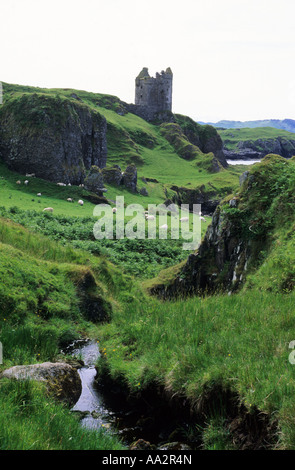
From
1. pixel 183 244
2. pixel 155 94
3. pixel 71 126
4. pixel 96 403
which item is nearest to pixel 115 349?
pixel 96 403

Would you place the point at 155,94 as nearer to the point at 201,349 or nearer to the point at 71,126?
the point at 71,126

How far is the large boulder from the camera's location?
8453mm

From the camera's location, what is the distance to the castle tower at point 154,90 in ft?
536

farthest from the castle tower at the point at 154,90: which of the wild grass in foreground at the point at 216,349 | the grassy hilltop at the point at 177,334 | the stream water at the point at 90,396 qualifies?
the wild grass in foreground at the point at 216,349

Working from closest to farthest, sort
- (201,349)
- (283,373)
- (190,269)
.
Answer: (283,373), (201,349), (190,269)

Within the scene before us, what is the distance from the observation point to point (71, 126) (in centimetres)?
6284

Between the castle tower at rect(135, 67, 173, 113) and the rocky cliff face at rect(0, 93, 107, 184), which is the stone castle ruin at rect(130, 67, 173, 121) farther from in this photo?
the rocky cliff face at rect(0, 93, 107, 184)

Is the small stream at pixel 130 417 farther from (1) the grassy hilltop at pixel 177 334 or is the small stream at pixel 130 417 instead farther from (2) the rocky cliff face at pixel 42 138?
(2) the rocky cliff face at pixel 42 138

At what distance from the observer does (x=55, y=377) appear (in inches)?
358

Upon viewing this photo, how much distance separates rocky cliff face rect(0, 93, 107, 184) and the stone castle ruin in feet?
336

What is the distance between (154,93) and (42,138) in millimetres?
116421

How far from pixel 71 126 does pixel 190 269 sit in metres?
49.9

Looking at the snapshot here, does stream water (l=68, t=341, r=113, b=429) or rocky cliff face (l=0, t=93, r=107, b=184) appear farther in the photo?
rocky cliff face (l=0, t=93, r=107, b=184)

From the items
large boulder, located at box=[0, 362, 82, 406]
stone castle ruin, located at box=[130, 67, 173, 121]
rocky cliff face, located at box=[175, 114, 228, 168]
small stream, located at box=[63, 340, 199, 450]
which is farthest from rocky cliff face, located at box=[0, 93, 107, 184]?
rocky cliff face, located at box=[175, 114, 228, 168]
